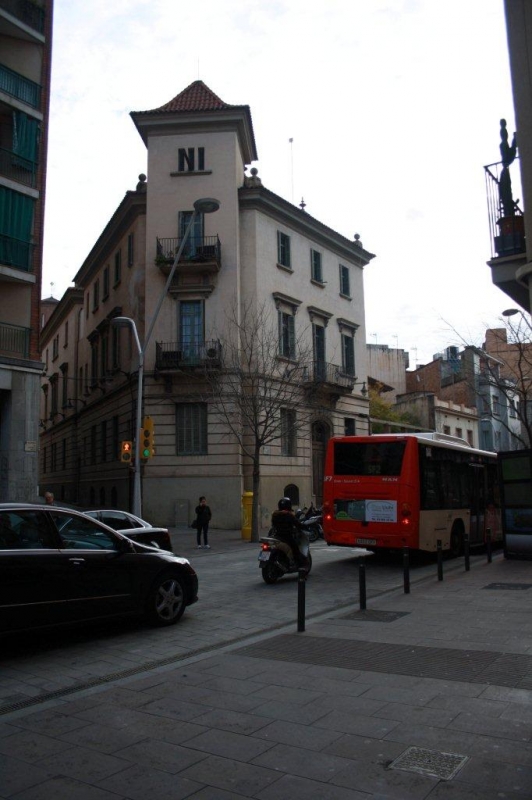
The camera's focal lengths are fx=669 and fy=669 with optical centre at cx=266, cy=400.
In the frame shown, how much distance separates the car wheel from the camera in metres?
8.45

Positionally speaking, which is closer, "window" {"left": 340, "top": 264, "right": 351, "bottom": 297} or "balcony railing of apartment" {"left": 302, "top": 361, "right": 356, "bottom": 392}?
"balcony railing of apartment" {"left": 302, "top": 361, "right": 356, "bottom": 392}

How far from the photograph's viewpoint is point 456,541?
57.2 feet

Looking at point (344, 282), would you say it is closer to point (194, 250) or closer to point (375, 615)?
point (194, 250)

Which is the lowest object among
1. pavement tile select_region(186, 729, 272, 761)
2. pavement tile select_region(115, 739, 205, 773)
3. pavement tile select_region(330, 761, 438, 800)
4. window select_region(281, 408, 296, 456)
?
pavement tile select_region(115, 739, 205, 773)

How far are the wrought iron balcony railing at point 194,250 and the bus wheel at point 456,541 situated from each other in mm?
17434

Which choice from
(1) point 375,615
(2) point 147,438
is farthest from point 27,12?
(1) point 375,615

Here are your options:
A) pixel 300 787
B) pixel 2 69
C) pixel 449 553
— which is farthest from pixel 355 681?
pixel 2 69

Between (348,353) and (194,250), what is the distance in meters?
11.8

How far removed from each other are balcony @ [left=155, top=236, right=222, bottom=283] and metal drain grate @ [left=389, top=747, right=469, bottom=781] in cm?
2725

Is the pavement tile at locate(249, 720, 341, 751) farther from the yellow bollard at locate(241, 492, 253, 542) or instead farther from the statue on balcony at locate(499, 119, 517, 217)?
the yellow bollard at locate(241, 492, 253, 542)

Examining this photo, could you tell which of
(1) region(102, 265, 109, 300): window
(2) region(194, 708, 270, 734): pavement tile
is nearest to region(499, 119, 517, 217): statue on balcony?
(2) region(194, 708, 270, 734): pavement tile

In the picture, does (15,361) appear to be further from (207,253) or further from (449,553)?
(449,553)

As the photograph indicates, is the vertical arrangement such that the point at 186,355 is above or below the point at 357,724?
above

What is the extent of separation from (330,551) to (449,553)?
4.34m
